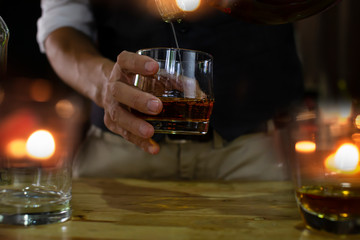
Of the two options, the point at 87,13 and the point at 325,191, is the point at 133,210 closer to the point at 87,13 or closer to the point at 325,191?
the point at 325,191

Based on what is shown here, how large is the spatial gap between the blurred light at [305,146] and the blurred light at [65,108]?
9.68 feet

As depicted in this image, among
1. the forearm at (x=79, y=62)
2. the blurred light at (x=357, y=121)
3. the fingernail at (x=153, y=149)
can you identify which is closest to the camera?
the blurred light at (x=357, y=121)

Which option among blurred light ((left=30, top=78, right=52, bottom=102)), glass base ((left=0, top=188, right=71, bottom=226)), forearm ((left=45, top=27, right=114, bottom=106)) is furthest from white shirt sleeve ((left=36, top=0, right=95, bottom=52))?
blurred light ((left=30, top=78, right=52, bottom=102))

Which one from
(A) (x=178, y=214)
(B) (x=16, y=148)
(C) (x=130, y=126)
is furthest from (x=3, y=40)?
(A) (x=178, y=214)

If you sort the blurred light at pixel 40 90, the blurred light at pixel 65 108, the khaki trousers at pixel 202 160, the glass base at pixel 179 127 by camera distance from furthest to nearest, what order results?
the blurred light at pixel 65 108, the blurred light at pixel 40 90, the khaki trousers at pixel 202 160, the glass base at pixel 179 127

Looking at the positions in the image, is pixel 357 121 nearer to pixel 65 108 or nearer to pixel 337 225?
pixel 337 225

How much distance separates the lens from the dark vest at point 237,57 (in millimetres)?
1150

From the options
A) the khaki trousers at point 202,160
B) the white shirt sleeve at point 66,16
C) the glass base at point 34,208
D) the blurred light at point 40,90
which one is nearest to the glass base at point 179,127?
the glass base at point 34,208

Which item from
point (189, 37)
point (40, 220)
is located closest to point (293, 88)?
point (189, 37)

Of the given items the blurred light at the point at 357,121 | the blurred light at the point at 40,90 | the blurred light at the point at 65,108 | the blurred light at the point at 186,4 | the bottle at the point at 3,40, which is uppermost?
the blurred light at the point at 40,90

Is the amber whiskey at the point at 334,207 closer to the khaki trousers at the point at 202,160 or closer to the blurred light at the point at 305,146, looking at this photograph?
the blurred light at the point at 305,146

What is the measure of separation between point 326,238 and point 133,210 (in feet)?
1.03

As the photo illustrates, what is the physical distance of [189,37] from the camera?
3.16ft

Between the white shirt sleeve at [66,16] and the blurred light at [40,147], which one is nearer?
the blurred light at [40,147]
